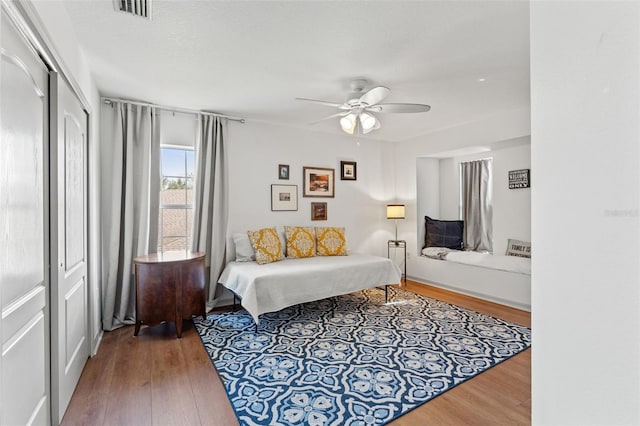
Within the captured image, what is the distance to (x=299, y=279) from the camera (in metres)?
3.41

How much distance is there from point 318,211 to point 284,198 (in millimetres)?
624

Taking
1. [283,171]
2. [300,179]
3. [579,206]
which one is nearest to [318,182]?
[300,179]

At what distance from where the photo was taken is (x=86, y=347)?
2629mm

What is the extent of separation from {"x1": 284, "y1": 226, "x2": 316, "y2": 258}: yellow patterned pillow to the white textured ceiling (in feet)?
5.64

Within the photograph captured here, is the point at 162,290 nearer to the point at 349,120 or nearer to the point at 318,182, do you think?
the point at 349,120

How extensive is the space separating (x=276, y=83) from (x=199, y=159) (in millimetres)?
1524

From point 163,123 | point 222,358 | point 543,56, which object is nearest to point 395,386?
point 222,358

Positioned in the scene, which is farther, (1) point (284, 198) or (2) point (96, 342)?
(1) point (284, 198)

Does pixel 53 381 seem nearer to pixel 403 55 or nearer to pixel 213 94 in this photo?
pixel 213 94

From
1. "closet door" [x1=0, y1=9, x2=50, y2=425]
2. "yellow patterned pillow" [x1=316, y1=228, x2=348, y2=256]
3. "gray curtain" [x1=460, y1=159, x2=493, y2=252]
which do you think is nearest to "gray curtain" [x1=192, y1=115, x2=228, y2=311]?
"yellow patterned pillow" [x1=316, y1=228, x2=348, y2=256]

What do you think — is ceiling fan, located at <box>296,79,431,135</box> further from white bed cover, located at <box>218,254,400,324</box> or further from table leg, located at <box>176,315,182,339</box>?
table leg, located at <box>176,315,182,339</box>

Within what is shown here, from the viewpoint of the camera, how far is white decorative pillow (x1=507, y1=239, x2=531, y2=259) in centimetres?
433

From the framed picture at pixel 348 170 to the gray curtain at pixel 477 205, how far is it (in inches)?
76.6

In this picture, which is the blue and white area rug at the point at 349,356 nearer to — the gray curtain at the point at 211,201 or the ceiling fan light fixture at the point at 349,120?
the gray curtain at the point at 211,201
